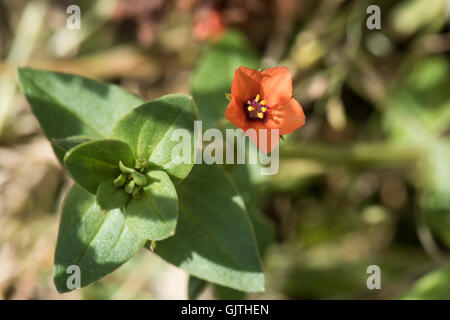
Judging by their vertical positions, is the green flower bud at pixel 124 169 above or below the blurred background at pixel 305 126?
below

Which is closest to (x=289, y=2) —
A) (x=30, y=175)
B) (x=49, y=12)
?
(x=49, y=12)

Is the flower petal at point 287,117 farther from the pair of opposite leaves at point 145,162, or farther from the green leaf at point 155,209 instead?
→ the green leaf at point 155,209

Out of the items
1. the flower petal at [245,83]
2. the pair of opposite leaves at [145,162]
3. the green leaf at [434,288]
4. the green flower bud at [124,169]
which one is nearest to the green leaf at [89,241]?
the pair of opposite leaves at [145,162]

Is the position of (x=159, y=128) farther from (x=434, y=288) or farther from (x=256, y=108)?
(x=434, y=288)

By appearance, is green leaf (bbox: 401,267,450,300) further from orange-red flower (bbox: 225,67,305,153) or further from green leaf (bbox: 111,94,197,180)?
green leaf (bbox: 111,94,197,180)

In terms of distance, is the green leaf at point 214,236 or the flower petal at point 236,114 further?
the green leaf at point 214,236

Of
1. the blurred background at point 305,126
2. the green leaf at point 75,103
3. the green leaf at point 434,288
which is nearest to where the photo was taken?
the green leaf at point 75,103

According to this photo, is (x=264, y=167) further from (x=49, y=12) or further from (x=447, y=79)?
(x=49, y=12)
